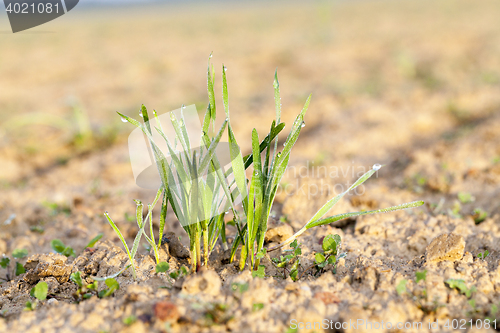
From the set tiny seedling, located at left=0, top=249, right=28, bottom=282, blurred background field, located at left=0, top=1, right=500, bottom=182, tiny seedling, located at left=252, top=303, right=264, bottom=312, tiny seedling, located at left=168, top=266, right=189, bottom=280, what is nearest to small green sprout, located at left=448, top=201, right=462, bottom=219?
blurred background field, located at left=0, top=1, right=500, bottom=182

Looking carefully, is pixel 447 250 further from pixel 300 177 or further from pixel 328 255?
pixel 300 177

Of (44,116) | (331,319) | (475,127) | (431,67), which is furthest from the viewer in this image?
(431,67)

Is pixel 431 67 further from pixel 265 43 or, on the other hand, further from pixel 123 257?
pixel 123 257

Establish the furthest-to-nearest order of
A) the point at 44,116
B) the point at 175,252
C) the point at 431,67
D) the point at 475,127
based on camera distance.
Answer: the point at 431,67
the point at 44,116
the point at 475,127
the point at 175,252

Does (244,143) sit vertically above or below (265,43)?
below

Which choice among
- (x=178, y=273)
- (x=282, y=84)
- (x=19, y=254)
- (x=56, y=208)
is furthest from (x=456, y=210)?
(x=282, y=84)

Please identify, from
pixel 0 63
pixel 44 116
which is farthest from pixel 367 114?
pixel 0 63
